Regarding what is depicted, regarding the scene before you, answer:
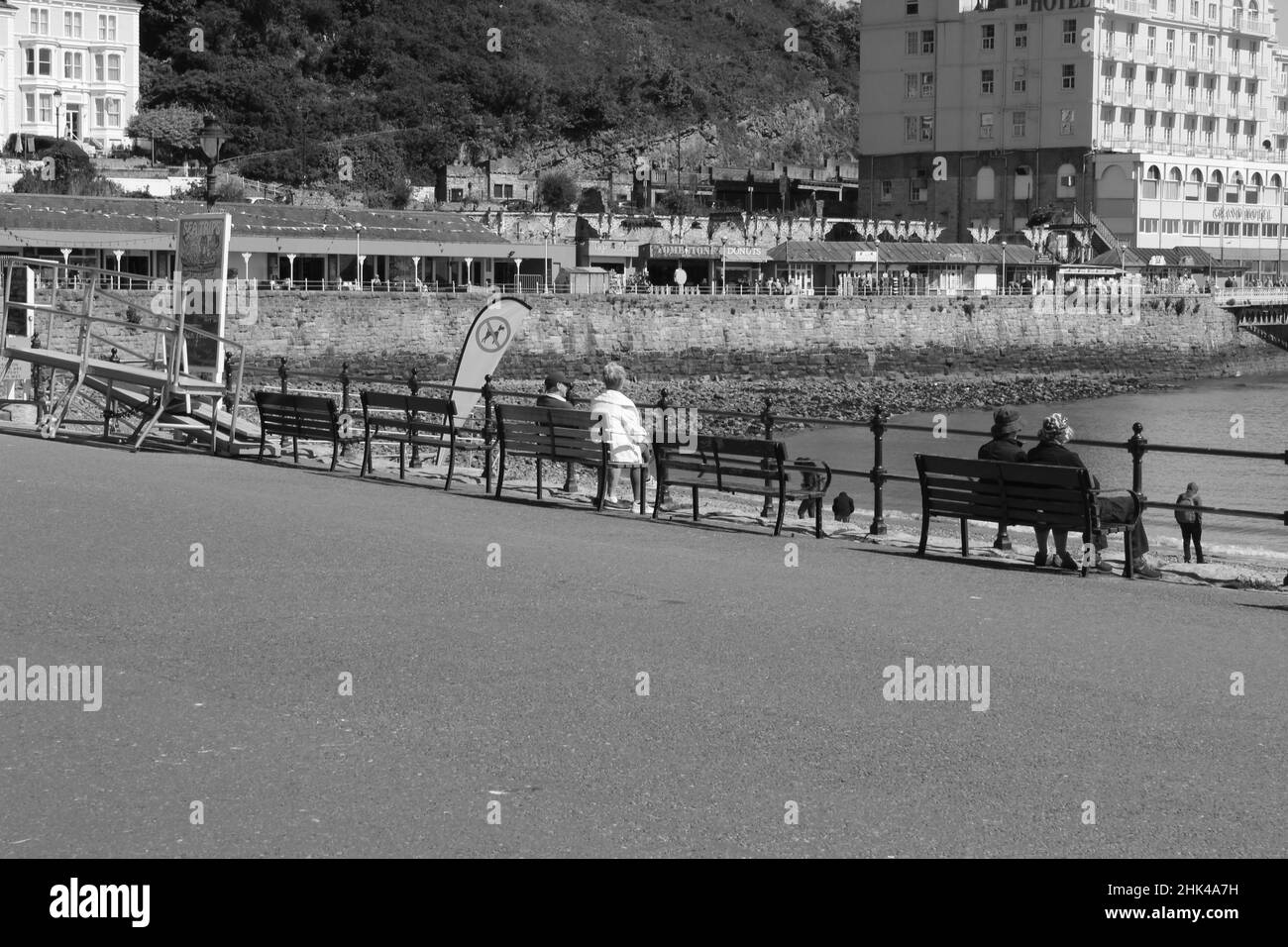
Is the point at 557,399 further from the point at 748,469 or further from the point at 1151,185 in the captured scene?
the point at 1151,185

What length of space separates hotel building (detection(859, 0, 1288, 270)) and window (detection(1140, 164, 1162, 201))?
0.36 ft

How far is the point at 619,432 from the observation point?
53.6 ft

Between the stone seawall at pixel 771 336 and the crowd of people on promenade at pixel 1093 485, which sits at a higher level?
the stone seawall at pixel 771 336

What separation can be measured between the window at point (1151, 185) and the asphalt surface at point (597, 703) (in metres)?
89.2

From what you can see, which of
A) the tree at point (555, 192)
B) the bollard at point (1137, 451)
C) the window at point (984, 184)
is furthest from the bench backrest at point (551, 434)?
the window at point (984, 184)

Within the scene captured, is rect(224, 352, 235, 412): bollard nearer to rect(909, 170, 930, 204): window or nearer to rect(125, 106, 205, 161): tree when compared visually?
rect(125, 106, 205, 161): tree

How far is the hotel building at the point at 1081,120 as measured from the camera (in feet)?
321

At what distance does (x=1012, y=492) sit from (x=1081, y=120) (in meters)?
89.4

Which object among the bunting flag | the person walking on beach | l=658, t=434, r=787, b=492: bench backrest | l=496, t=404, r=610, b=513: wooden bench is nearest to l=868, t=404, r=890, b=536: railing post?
l=658, t=434, r=787, b=492: bench backrest

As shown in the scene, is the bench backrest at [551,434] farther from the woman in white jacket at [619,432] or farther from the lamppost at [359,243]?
the lamppost at [359,243]

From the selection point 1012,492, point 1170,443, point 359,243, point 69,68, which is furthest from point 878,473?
point 69,68

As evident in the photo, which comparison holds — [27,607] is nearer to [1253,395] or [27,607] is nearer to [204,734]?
[204,734]

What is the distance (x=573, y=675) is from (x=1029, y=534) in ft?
29.2
